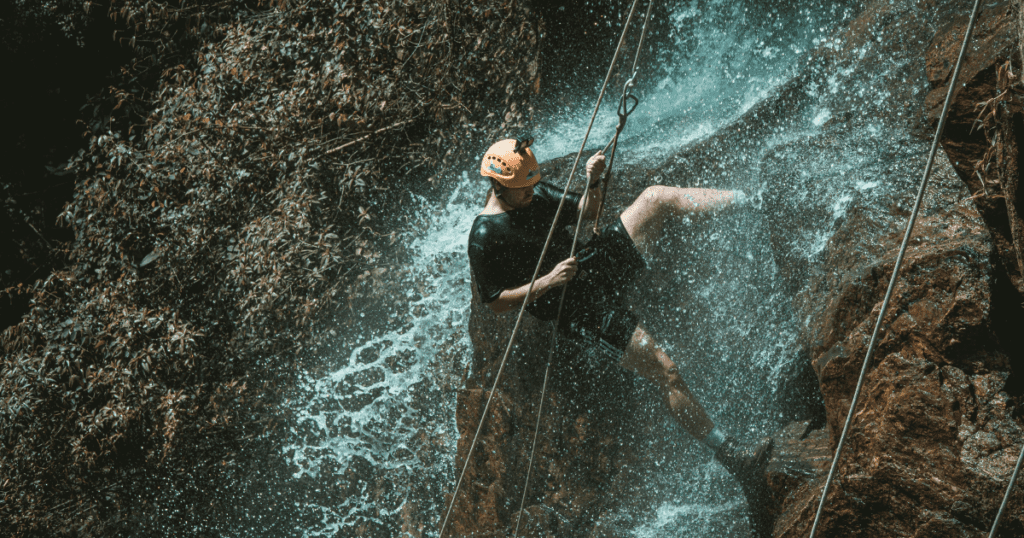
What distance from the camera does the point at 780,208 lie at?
3.67m

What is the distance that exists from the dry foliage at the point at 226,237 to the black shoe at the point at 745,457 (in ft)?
10.0

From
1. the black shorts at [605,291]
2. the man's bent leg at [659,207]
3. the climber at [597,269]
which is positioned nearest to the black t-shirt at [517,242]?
the climber at [597,269]

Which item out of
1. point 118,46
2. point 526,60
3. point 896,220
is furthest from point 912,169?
point 118,46

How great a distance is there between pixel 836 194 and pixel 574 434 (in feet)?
6.61

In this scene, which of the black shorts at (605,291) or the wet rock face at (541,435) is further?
the wet rock face at (541,435)

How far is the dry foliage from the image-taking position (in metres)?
5.46

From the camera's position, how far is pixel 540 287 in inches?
124

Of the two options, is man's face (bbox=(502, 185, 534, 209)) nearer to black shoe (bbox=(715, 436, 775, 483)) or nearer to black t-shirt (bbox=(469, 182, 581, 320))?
black t-shirt (bbox=(469, 182, 581, 320))

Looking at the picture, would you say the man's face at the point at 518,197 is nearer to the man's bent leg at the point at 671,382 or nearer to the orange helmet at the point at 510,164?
the orange helmet at the point at 510,164

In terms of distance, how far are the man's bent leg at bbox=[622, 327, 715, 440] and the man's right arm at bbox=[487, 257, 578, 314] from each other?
60cm

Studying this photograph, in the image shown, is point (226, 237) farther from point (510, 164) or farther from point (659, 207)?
point (659, 207)

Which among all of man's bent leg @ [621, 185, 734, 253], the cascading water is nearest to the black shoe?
the cascading water

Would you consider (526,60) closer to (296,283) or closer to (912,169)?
(296,283)

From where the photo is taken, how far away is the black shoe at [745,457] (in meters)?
3.18
